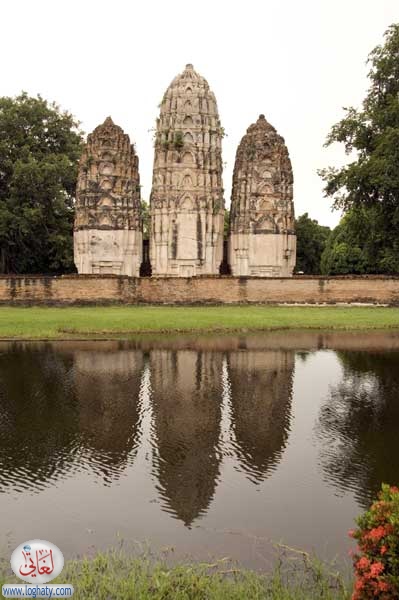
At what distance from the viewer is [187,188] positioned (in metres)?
39.2

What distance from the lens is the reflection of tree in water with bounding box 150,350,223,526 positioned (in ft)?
20.3

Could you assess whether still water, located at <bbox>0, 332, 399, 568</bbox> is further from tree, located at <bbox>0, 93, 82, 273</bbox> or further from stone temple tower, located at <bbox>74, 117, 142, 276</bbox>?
tree, located at <bbox>0, 93, 82, 273</bbox>

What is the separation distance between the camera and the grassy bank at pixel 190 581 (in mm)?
4246

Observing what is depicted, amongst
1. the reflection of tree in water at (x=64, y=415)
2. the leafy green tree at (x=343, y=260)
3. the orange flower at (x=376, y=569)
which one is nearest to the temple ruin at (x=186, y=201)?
the leafy green tree at (x=343, y=260)

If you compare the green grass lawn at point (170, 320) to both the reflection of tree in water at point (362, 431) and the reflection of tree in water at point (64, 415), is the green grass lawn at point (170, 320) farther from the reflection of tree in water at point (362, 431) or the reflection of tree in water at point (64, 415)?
the reflection of tree in water at point (362, 431)

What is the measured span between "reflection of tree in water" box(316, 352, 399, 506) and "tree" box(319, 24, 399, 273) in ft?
63.4

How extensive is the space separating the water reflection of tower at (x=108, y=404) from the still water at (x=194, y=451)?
3 centimetres

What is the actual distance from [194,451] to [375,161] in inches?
992

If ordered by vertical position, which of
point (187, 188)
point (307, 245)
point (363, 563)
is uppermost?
point (187, 188)

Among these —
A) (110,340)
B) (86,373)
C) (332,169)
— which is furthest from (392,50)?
(86,373)

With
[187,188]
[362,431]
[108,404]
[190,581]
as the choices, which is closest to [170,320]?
[108,404]

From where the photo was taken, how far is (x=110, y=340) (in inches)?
683

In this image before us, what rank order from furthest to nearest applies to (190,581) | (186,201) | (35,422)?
(186,201), (35,422), (190,581)

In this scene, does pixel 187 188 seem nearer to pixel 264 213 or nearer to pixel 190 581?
pixel 264 213
